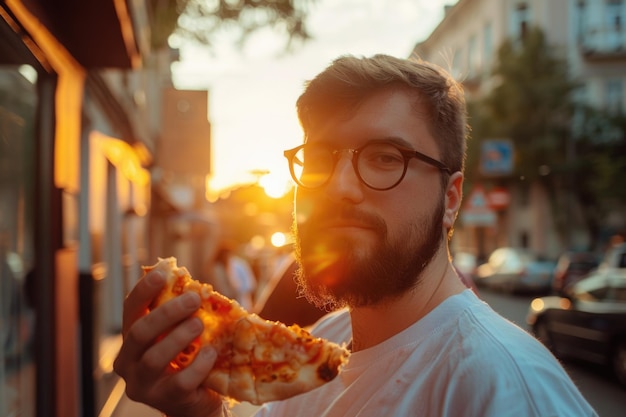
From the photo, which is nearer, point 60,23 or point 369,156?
point 369,156

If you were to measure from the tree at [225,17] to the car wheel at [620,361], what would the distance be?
23.8 ft

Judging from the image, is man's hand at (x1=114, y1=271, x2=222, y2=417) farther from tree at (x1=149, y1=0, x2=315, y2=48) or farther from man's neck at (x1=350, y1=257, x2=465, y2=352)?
tree at (x1=149, y1=0, x2=315, y2=48)

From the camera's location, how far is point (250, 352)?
181 cm

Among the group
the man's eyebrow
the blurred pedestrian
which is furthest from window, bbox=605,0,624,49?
the man's eyebrow

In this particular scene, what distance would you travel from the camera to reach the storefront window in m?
4.19

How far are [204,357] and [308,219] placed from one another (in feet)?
1.97

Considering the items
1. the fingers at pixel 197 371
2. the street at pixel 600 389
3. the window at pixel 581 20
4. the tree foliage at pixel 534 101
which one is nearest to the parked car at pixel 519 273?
the tree foliage at pixel 534 101

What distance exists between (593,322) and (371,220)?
983cm

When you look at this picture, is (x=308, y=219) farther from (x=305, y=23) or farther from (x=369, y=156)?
(x=305, y=23)

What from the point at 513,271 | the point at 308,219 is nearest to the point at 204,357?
the point at 308,219

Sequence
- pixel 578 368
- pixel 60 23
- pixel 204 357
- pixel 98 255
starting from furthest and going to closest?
pixel 578 368, pixel 98 255, pixel 60 23, pixel 204 357

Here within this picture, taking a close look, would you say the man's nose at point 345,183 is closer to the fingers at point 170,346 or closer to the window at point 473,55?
the fingers at point 170,346

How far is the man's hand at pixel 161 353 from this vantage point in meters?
1.59

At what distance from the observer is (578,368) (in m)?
11.3
